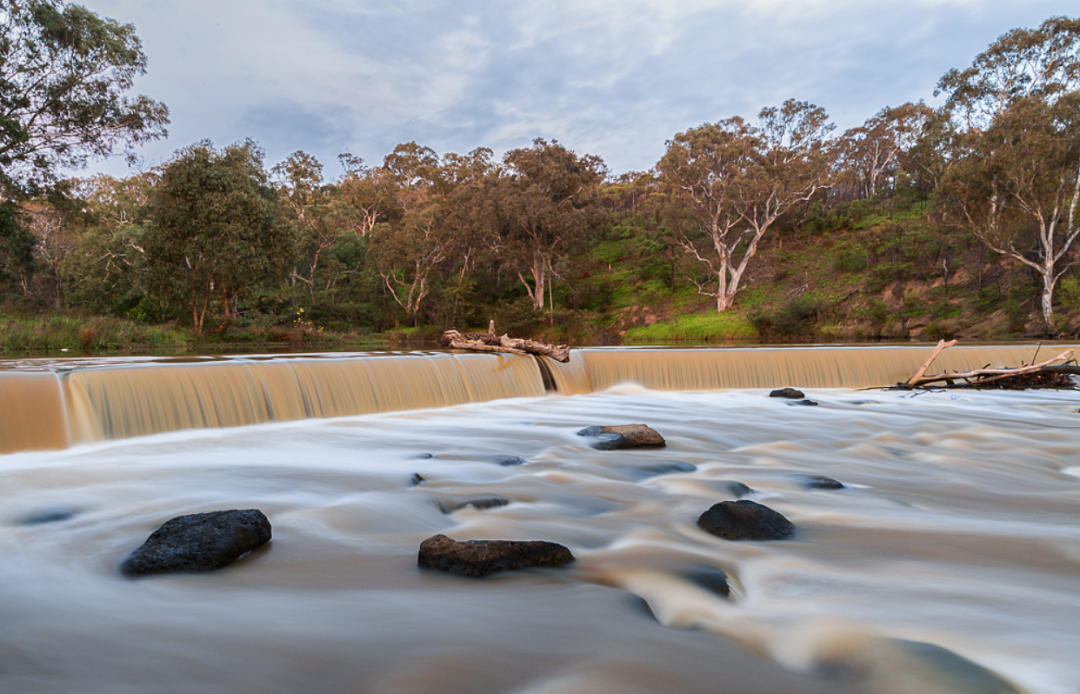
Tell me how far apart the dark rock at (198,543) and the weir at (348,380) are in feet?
13.8

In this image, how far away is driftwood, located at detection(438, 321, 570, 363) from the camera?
11.6 m

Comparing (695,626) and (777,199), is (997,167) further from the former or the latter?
(695,626)

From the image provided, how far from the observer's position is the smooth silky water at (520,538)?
1.87m

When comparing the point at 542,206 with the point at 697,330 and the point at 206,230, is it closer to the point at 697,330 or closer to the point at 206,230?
the point at 697,330

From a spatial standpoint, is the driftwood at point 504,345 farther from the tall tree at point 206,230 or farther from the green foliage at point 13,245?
the green foliage at point 13,245

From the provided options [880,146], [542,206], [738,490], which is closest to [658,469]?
[738,490]

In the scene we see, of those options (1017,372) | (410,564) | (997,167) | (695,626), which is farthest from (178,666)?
(997,167)

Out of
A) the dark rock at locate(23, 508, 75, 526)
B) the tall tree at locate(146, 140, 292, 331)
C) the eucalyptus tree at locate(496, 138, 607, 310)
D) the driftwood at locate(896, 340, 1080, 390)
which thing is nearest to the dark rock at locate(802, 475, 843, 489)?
the dark rock at locate(23, 508, 75, 526)

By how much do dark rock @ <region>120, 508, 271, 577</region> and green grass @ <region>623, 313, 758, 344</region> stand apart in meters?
27.2

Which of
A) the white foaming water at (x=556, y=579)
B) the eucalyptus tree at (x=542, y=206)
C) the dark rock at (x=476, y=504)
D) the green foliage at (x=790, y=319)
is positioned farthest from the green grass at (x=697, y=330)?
the dark rock at (x=476, y=504)

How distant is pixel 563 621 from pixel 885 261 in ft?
120

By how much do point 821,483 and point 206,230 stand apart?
22.3 meters

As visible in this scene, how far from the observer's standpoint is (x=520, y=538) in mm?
3223

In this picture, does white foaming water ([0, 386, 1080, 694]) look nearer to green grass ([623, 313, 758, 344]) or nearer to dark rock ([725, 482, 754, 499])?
dark rock ([725, 482, 754, 499])
